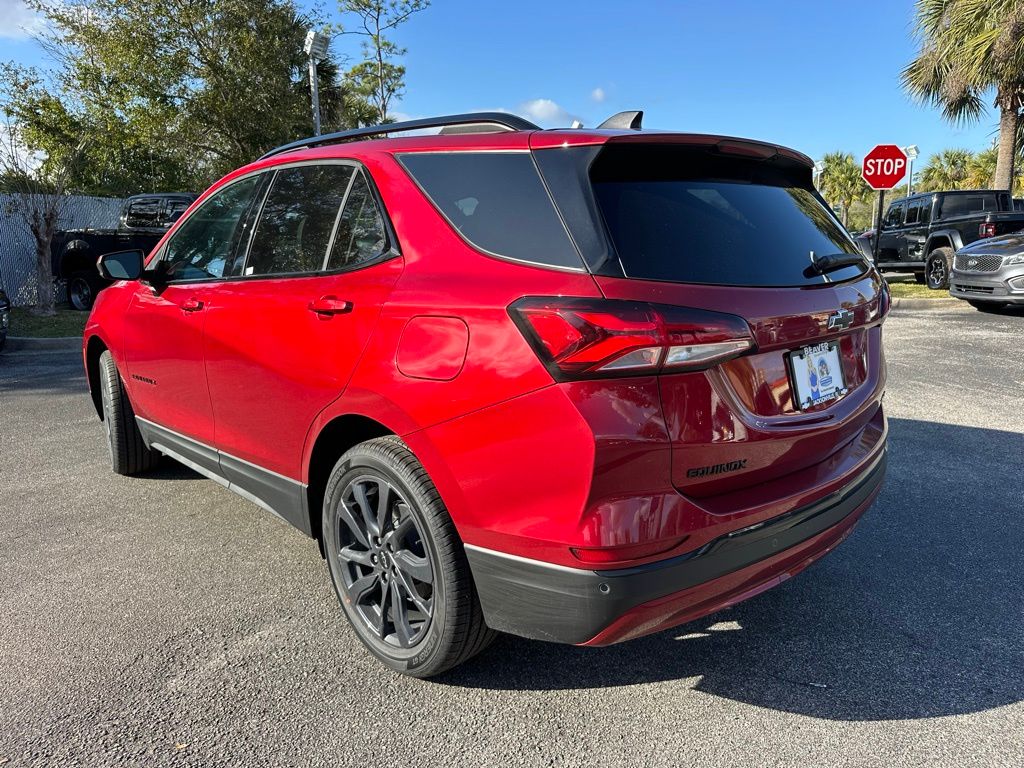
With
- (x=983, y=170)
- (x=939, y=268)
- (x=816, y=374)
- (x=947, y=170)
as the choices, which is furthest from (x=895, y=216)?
(x=947, y=170)

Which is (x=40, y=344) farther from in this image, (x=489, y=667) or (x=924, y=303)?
(x=924, y=303)

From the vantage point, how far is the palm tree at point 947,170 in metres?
53.4

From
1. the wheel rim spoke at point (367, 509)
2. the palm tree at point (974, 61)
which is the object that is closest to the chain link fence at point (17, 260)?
the wheel rim spoke at point (367, 509)

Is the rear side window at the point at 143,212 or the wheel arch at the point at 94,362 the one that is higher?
the rear side window at the point at 143,212

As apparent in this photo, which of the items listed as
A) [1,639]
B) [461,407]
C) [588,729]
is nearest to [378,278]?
[461,407]

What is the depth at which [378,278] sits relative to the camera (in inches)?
95.9

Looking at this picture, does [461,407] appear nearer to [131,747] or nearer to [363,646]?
[363,646]

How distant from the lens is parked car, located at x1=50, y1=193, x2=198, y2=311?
1215 cm

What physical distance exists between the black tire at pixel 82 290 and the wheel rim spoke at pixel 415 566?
12079 mm

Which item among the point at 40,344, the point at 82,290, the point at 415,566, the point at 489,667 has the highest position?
the point at 82,290

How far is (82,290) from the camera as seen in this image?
41.1ft

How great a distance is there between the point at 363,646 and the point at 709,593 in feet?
4.35

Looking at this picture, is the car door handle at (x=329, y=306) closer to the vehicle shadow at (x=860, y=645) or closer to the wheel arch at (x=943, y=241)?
the vehicle shadow at (x=860, y=645)

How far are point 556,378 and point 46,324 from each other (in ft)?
38.3
